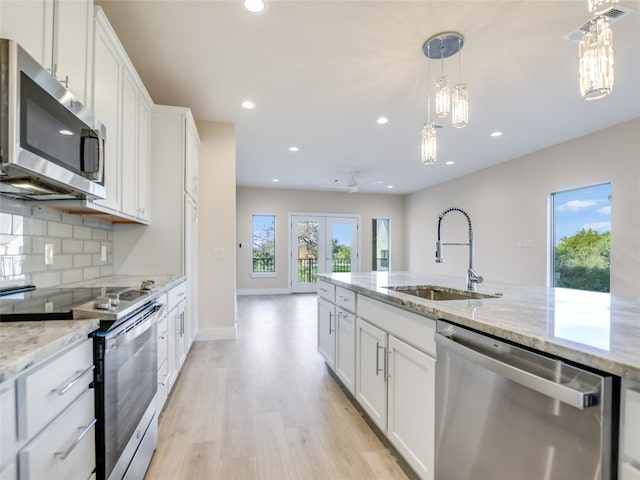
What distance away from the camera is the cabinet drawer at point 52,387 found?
0.76 meters

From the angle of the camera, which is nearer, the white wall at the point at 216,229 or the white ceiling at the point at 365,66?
the white ceiling at the point at 365,66

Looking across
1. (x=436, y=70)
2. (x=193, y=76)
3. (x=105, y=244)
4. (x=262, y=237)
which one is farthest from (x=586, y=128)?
(x=262, y=237)

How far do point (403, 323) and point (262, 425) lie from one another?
3.97 ft

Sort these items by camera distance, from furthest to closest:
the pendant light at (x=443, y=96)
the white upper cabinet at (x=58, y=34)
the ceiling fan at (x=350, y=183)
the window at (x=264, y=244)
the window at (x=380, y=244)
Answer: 1. the window at (x=380, y=244)
2. the window at (x=264, y=244)
3. the ceiling fan at (x=350, y=183)
4. the pendant light at (x=443, y=96)
5. the white upper cabinet at (x=58, y=34)

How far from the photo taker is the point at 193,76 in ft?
9.16

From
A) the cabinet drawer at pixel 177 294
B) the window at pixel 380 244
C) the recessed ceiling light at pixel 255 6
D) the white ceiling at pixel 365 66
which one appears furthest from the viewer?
the window at pixel 380 244

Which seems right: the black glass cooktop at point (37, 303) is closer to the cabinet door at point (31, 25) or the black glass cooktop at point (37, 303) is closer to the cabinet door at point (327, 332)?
the cabinet door at point (31, 25)

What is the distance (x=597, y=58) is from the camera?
150cm

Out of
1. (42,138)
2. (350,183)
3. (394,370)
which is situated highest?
(350,183)

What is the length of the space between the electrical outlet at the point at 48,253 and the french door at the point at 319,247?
627 centimetres

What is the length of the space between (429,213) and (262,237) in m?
4.22

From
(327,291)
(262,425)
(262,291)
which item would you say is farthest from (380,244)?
(262,425)

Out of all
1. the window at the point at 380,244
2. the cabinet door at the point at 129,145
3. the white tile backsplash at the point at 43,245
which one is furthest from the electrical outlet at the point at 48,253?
the window at the point at 380,244

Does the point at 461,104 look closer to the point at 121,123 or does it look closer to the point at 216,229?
the point at 121,123
